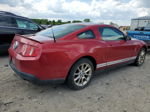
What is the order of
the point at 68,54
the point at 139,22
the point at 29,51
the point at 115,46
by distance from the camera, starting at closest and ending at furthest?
1. the point at 29,51
2. the point at 68,54
3. the point at 115,46
4. the point at 139,22

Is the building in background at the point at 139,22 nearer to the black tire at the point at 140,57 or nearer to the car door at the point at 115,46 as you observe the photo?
the black tire at the point at 140,57

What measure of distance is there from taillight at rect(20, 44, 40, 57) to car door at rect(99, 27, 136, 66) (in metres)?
1.63

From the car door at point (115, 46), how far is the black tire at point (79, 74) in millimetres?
631

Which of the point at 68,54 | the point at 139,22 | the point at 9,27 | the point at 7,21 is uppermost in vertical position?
the point at 139,22

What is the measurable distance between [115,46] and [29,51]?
2.15 m

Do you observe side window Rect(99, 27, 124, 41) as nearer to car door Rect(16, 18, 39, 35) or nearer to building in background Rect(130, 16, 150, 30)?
car door Rect(16, 18, 39, 35)

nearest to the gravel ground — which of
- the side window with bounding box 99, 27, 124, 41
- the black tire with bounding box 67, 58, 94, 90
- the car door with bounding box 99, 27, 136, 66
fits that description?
the black tire with bounding box 67, 58, 94, 90

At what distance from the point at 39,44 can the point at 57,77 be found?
2.29ft

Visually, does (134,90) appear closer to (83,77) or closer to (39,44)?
(83,77)

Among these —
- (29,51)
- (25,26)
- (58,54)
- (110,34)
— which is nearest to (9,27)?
(25,26)

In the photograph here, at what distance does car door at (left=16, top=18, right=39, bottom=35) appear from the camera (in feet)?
17.5

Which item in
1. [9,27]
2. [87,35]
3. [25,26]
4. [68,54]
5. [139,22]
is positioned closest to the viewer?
[68,54]

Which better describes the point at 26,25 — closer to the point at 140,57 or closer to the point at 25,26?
the point at 25,26

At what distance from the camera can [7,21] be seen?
16.4 ft
